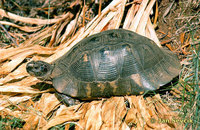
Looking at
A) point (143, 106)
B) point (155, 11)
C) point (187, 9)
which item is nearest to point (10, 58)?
point (143, 106)

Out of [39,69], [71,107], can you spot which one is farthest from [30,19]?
[71,107]

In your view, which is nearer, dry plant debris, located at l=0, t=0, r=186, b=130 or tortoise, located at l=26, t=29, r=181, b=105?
dry plant debris, located at l=0, t=0, r=186, b=130

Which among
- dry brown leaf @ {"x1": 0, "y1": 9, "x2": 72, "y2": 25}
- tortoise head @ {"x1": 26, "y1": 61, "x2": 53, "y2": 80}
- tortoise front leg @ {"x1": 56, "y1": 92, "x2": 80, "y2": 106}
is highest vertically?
dry brown leaf @ {"x1": 0, "y1": 9, "x2": 72, "y2": 25}

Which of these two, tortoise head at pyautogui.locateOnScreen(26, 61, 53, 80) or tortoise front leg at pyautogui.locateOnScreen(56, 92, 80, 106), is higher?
tortoise head at pyautogui.locateOnScreen(26, 61, 53, 80)

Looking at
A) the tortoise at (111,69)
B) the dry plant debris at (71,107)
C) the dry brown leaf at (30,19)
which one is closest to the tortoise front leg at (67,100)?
the tortoise at (111,69)

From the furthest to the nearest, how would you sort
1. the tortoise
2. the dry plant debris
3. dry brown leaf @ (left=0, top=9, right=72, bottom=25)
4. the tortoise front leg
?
dry brown leaf @ (left=0, top=9, right=72, bottom=25), the tortoise front leg, the tortoise, the dry plant debris

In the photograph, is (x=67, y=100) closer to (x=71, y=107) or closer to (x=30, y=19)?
(x=71, y=107)

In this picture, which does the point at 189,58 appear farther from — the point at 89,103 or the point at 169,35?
the point at 89,103

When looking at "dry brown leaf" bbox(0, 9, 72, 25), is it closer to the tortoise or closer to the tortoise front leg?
the tortoise

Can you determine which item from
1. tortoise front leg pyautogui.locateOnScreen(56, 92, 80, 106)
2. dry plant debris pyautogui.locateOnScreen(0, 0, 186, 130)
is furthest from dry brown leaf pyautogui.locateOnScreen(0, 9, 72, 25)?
tortoise front leg pyautogui.locateOnScreen(56, 92, 80, 106)
